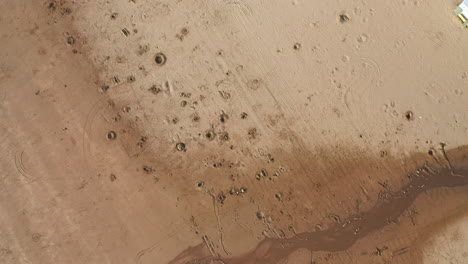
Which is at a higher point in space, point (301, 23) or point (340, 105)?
point (301, 23)

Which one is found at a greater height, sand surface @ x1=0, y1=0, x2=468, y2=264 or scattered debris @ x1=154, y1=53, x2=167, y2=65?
scattered debris @ x1=154, y1=53, x2=167, y2=65

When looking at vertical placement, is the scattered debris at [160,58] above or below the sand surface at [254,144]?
above

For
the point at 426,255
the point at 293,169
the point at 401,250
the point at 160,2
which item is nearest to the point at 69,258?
the point at 293,169

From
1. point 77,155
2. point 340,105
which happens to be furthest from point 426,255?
point 77,155

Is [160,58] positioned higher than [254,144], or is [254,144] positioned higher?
[160,58]

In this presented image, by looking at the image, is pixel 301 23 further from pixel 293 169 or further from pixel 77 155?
pixel 77 155

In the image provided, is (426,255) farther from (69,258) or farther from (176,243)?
(69,258)

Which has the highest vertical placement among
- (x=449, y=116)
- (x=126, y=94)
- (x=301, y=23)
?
(x=126, y=94)
